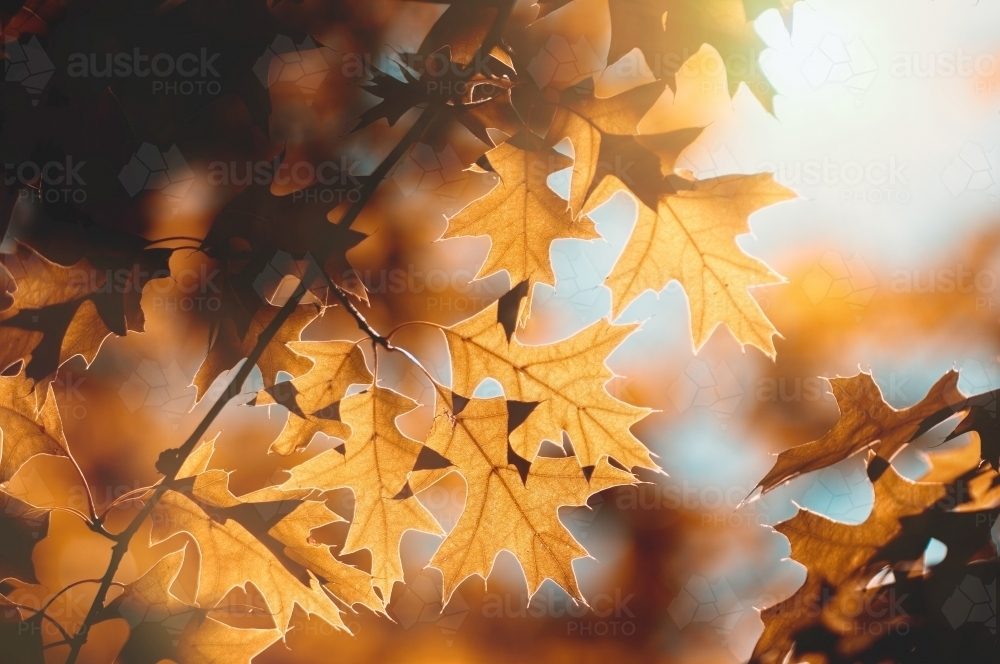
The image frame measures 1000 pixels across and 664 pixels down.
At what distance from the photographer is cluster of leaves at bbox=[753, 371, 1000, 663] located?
2.85ft

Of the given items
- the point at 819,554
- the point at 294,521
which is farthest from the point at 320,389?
the point at 819,554

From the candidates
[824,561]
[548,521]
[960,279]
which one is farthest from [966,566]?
[960,279]

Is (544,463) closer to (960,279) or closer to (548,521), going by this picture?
(548,521)

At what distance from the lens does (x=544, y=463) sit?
0.86m

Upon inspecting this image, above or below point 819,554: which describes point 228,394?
above

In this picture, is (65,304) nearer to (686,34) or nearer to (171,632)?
(171,632)

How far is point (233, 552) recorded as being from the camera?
0.98 metres

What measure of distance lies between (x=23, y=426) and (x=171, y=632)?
0.40 meters

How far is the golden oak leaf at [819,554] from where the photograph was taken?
3.00ft

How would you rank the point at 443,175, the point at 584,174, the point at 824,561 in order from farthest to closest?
the point at 443,175, the point at 824,561, the point at 584,174

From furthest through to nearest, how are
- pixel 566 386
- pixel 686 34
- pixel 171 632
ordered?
1. pixel 171 632
2. pixel 566 386
3. pixel 686 34

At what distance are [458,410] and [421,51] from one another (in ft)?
1.59

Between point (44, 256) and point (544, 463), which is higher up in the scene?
point (44, 256)

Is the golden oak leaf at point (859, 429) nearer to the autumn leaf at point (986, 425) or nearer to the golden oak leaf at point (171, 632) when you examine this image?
the autumn leaf at point (986, 425)
